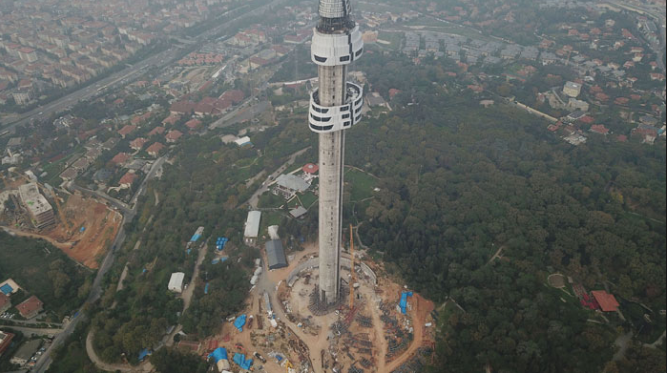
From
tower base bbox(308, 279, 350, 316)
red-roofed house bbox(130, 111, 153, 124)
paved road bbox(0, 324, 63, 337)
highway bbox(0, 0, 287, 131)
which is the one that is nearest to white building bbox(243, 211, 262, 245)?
tower base bbox(308, 279, 350, 316)

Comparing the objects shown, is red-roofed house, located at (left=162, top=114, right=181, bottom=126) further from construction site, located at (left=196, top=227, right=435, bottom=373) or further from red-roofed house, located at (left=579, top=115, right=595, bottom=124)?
red-roofed house, located at (left=579, top=115, right=595, bottom=124)

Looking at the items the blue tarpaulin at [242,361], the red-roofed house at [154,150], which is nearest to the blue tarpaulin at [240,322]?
the blue tarpaulin at [242,361]

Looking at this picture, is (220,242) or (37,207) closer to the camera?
(220,242)

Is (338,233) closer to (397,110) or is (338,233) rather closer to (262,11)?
(397,110)

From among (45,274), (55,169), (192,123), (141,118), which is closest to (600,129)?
(192,123)

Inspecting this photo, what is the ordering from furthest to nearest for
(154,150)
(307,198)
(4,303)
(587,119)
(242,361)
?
(587,119) → (154,150) → (307,198) → (4,303) → (242,361)

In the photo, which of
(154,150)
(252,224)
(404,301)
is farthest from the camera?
(154,150)

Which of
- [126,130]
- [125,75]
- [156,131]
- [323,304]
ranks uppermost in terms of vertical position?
[323,304]

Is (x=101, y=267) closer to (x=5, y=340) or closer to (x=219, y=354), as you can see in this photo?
(x=5, y=340)
